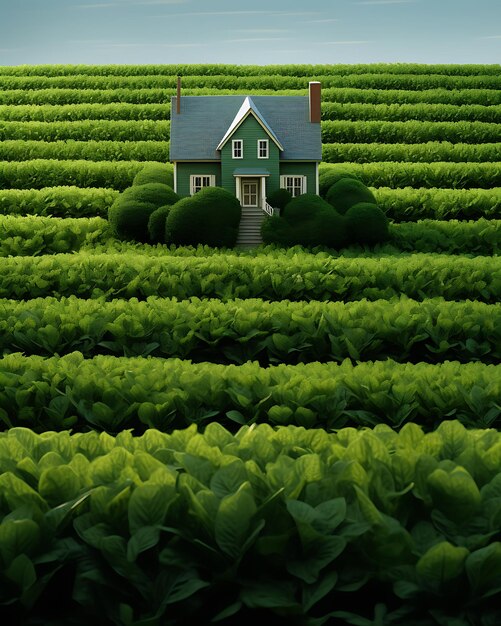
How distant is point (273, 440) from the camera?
460 centimetres

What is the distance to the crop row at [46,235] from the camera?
61.3 ft

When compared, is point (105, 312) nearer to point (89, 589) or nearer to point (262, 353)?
point (262, 353)

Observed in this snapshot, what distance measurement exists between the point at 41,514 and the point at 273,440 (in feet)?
4.83

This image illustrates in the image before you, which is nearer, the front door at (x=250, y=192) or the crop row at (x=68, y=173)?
the front door at (x=250, y=192)

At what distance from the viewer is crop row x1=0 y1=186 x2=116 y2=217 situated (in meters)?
22.4

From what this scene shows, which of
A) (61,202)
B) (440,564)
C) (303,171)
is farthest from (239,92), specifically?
(440,564)

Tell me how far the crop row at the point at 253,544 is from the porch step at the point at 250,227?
579 inches

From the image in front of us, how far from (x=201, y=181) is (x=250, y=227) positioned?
1839mm

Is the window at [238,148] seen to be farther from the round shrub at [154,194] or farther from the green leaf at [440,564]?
the green leaf at [440,564]

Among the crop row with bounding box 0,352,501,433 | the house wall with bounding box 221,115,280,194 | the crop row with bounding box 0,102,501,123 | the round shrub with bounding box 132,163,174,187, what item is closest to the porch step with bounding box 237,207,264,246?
the house wall with bounding box 221,115,280,194

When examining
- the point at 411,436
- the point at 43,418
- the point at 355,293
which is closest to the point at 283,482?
the point at 411,436

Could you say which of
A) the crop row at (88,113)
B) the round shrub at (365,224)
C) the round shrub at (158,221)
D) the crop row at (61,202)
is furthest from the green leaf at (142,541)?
the crop row at (88,113)

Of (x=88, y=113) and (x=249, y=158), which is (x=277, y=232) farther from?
(x=88, y=113)

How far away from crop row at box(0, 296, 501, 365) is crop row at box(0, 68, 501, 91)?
25.4 metres
